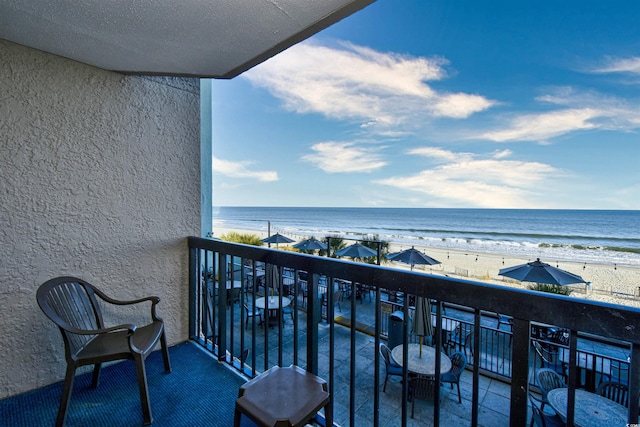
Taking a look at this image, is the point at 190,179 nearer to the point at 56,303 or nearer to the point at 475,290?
the point at 56,303

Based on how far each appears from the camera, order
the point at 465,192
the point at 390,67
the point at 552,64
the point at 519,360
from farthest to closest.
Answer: the point at 465,192 < the point at 552,64 < the point at 390,67 < the point at 519,360

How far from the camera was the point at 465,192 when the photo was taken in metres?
32.3

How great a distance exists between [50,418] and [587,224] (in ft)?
131

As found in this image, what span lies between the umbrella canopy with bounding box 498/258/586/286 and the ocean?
14.4m

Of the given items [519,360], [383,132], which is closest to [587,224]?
[383,132]

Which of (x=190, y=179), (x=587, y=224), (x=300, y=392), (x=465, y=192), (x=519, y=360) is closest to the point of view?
(x=519, y=360)

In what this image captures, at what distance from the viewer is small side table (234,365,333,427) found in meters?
1.25

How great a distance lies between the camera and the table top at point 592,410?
268 centimetres

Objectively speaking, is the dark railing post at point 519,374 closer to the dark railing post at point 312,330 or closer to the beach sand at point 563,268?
the dark railing post at point 312,330

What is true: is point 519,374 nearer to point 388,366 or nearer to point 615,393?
point 388,366

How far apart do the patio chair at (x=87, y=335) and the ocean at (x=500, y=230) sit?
52.3 feet

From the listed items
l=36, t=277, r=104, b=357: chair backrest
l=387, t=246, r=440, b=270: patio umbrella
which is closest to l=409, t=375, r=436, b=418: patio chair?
l=387, t=246, r=440, b=270: patio umbrella

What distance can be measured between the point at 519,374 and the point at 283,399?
3.31 ft

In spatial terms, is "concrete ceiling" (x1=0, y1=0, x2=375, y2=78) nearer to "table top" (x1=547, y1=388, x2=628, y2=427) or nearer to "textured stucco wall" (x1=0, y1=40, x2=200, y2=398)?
"textured stucco wall" (x1=0, y1=40, x2=200, y2=398)
